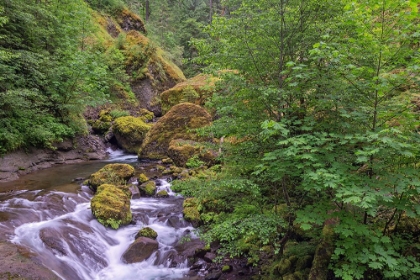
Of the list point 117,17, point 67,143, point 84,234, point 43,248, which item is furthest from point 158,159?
point 117,17

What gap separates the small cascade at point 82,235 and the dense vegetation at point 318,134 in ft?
5.06

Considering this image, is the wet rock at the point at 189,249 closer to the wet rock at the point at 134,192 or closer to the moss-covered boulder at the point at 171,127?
the wet rock at the point at 134,192

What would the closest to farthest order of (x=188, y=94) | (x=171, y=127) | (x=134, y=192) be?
(x=134, y=192)
(x=171, y=127)
(x=188, y=94)

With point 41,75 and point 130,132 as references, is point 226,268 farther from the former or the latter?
point 130,132

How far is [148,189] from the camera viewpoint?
10062 millimetres

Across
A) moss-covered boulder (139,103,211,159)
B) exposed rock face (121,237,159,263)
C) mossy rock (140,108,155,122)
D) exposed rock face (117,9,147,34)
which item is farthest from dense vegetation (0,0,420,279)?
Result: exposed rock face (117,9,147,34)

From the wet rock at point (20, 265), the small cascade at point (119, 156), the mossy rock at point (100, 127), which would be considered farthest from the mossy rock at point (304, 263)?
the mossy rock at point (100, 127)

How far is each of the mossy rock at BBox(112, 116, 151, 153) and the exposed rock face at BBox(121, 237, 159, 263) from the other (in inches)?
369

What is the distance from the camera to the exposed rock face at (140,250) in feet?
22.9

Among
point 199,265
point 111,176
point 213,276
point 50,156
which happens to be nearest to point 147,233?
point 199,265

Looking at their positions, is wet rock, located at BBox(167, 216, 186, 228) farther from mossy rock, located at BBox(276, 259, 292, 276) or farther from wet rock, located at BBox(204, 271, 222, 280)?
mossy rock, located at BBox(276, 259, 292, 276)

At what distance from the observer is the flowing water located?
20.8 feet

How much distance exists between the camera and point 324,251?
181 inches

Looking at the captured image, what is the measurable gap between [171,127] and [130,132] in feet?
9.89
